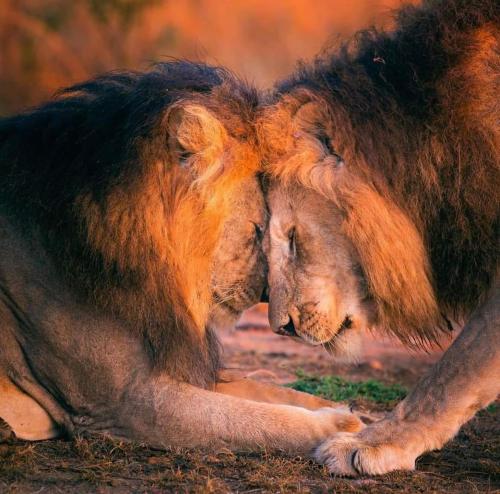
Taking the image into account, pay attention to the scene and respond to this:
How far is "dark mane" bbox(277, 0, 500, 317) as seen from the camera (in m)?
4.30

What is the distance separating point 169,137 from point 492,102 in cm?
148

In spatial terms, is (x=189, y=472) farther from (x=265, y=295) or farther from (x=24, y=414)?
(x=265, y=295)

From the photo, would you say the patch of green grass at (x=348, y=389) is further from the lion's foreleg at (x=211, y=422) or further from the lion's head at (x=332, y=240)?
the lion's foreleg at (x=211, y=422)

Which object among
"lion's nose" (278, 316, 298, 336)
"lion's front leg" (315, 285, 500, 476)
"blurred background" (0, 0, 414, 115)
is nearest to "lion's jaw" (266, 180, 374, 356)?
"lion's nose" (278, 316, 298, 336)

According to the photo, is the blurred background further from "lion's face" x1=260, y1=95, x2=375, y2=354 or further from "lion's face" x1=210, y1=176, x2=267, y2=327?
"lion's face" x1=260, y1=95, x2=375, y2=354

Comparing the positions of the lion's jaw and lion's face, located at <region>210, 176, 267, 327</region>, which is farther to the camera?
lion's face, located at <region>210, 176, 267, 327</region>

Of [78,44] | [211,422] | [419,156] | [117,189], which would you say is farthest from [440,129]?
[78,44]

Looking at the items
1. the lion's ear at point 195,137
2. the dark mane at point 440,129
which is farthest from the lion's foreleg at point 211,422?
the lion's ear at point 195,137

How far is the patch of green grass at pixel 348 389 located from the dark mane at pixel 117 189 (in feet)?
4.75

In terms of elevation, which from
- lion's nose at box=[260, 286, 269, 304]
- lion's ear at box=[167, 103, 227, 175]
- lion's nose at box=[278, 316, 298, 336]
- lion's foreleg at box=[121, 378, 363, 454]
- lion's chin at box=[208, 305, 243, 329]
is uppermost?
lion's ear at box=[167, 103, 227, 175]

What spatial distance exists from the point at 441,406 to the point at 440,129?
1.22m

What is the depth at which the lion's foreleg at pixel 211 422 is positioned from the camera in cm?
438

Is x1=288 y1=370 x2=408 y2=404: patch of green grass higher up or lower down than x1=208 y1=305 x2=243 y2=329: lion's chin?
lower down

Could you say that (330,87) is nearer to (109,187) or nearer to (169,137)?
(169,137)
